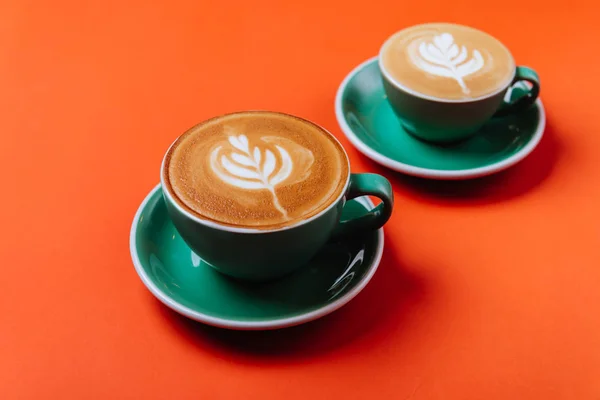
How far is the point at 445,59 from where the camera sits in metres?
0.98

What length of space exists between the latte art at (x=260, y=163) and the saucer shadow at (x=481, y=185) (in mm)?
256

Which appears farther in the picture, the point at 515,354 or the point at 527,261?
the point at 527,261

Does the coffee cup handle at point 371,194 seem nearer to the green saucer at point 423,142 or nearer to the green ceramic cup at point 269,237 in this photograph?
the green ceramic cup at point 269,237

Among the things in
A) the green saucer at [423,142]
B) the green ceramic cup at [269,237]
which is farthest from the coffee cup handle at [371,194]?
the green saucer at [423,142]

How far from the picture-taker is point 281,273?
748 mm

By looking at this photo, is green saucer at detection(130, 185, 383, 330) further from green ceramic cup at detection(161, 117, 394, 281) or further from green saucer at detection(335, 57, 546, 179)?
green saucer at detection(335, 57, 546, 179)

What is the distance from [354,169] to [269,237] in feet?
1.20

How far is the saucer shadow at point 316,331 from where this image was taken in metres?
0.74

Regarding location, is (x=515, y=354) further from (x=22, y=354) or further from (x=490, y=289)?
(x=22, y=354)

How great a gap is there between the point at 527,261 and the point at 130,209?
54cm

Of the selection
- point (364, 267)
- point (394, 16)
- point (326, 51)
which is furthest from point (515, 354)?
point (394, 16)

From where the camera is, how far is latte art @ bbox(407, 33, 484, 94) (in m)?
0.95

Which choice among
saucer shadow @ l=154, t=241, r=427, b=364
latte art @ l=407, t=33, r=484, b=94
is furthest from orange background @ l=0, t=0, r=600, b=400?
latte art @ l=407, t=33, r=484, b=94

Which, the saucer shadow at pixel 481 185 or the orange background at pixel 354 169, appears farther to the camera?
the saucer shadow at pixel 481 185
